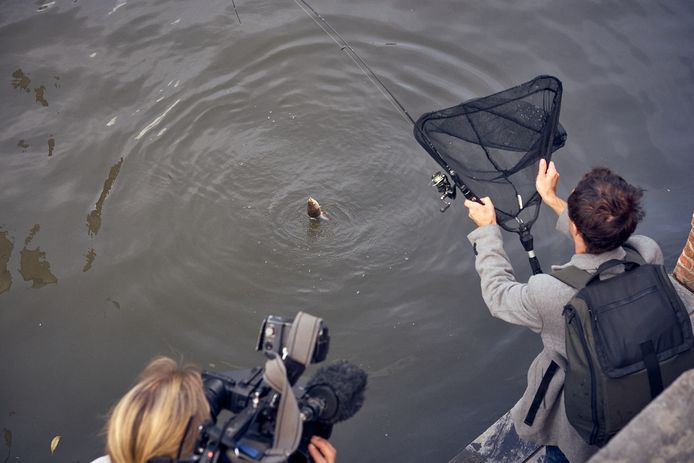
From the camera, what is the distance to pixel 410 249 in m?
6.41

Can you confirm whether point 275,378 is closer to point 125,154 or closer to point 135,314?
point 135,314

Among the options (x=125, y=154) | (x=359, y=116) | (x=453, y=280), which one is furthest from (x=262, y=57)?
(x=453, y=280)

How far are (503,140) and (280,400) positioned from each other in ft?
8.17

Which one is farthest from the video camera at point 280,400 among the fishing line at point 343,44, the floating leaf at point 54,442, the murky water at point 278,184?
the fishing line at point 343,44

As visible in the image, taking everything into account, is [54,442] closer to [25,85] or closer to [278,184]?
[278,184]

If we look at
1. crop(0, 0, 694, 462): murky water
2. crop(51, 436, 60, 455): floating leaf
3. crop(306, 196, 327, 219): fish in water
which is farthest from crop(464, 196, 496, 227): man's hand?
crop(51, 436, 60, 455): floating leaf

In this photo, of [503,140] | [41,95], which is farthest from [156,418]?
[41,95]

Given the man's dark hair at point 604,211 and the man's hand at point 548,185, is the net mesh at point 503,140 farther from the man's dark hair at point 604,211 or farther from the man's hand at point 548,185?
the man's dark hair at point 604,211

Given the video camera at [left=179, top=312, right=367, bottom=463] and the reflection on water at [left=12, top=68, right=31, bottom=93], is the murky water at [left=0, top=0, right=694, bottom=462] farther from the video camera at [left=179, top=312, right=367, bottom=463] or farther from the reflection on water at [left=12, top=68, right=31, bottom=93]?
the video camera at [left=179, top=312, right=367, bottom=463]

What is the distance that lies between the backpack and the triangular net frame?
1.14 metres

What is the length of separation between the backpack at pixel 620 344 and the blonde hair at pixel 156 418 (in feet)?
5.63

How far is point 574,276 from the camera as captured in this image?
301 centimetres

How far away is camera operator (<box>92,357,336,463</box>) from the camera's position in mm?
2375

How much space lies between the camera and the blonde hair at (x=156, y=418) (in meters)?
2.38
